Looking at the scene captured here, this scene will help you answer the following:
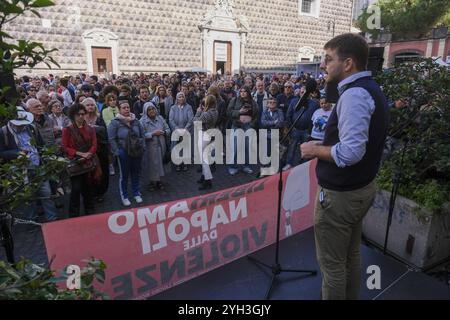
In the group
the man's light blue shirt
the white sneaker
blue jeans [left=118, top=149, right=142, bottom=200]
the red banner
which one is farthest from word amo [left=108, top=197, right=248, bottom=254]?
the white sneaker

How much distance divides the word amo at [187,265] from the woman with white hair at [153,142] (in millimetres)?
2588

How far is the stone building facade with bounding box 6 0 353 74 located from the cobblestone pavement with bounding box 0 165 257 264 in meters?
10.4

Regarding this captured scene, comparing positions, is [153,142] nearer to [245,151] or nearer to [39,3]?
[245,151]

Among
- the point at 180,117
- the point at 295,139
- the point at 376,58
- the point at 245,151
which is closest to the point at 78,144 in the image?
the point at 180,117

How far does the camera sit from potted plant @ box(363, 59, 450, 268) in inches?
126

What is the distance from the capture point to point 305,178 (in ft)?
13.0

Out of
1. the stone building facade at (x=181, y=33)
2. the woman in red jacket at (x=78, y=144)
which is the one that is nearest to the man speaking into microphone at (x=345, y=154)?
the woman in red jacket at (x=78, y=144)

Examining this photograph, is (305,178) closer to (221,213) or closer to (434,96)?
(221,213)

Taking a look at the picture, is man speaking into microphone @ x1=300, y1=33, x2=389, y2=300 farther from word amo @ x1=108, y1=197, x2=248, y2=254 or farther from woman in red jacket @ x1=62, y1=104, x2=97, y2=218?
woman in red jacket @ x1=62, y1=104, x2=97, y2=218

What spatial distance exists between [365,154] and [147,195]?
416 cm

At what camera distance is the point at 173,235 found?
9.87ft

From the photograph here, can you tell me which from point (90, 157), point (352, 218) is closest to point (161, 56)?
point (90, 157)

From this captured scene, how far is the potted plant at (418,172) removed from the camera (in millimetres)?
3193
